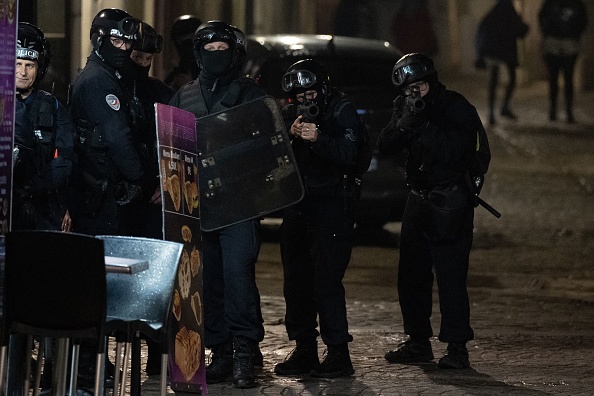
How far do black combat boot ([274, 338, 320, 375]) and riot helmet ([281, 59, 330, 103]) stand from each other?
1347 mm

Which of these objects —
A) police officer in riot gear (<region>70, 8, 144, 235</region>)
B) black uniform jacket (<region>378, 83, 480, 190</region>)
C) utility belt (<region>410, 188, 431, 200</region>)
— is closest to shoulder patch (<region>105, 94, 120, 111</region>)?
police officer in riot gear (<region>70, 8, 144, 235</region>)

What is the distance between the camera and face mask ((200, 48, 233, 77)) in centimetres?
807

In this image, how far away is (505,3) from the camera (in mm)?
22047

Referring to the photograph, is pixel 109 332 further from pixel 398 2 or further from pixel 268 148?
pixel 398 2

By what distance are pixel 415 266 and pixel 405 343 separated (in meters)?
0.45

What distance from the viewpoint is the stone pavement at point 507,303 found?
26.8ft

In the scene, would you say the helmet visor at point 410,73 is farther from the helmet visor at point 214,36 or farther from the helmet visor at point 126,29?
the helmet visor at point 126,29

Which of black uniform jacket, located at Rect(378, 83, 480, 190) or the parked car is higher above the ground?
the parked car

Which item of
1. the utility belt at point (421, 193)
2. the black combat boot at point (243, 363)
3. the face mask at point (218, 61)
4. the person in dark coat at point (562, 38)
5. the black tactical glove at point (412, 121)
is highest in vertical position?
the person in dark coat at point (562, 38)

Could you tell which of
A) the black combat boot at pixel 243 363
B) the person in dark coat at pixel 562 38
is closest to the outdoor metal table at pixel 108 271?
the black combat boot at pixel 243 363

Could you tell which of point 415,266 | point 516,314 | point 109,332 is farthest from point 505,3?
point 109,332

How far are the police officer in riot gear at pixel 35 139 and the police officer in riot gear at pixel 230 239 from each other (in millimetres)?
727

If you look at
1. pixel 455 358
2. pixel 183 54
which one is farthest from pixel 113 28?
pixel 455 358

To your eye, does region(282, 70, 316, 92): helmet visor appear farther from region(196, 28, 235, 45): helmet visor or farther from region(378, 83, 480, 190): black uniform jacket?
region(378, 83, 480, 190): black uniform jacket
